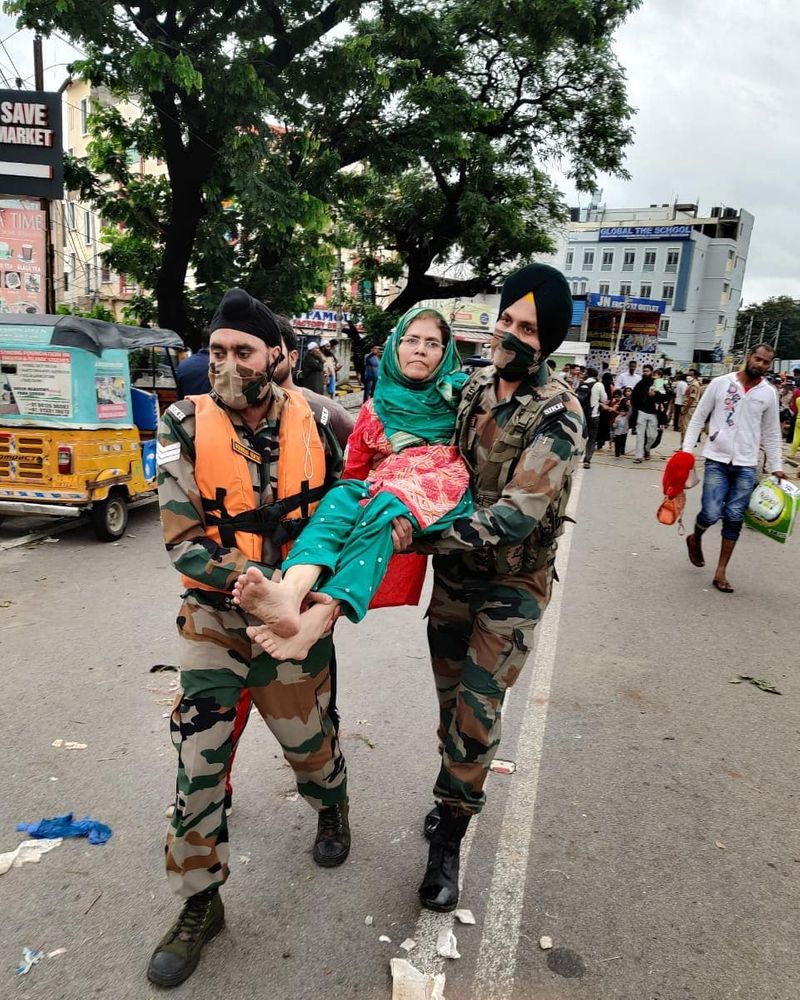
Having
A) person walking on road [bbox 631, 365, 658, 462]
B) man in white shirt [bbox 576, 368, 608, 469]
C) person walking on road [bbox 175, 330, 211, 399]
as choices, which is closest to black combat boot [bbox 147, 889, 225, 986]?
person walking on road [bbox 175, 330, 211, 399]

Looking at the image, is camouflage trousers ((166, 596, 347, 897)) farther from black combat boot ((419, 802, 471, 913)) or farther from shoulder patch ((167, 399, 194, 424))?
black combat boot ((419, 802, 471, 913))

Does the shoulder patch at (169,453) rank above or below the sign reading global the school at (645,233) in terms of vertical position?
below

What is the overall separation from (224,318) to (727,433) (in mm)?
5075

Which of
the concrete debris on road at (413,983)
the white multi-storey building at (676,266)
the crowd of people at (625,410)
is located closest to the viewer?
the concrete debris on road at (413,983)

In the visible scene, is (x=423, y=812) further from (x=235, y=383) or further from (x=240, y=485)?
(x=235, y=383)

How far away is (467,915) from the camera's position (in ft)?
8.10

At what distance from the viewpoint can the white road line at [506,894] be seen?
225cm

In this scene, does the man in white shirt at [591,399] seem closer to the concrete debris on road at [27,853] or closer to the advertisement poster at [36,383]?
the advertisement poster at [36,383]

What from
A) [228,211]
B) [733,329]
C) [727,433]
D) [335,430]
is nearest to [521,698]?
[335,430]

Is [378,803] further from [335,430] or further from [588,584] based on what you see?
[588,584]

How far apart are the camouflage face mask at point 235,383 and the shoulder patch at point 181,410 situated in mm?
91

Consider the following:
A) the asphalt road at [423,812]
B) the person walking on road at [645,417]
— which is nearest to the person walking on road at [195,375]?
the asphalt road at [423,812]

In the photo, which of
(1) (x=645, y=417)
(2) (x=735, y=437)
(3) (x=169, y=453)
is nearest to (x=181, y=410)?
(3) (x=169, y=453)

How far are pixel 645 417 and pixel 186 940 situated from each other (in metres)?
13.8
